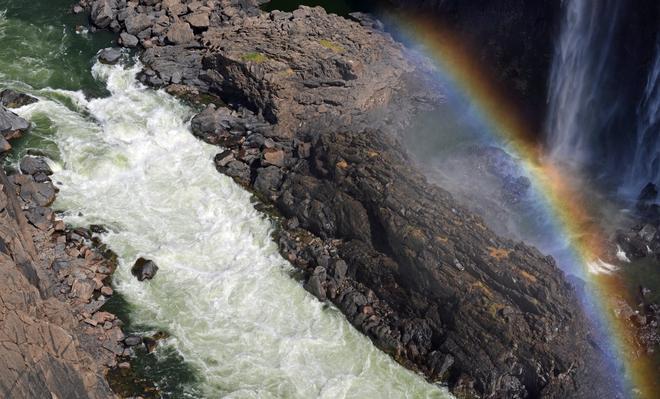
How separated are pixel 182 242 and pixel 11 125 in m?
9.49

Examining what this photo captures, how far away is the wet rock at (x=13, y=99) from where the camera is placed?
3128cm

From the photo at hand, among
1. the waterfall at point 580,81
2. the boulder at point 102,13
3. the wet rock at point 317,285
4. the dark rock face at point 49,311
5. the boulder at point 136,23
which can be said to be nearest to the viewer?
the dark rock face at point 49,311

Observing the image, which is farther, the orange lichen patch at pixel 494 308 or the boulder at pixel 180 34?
the boulder at pixel 180 34

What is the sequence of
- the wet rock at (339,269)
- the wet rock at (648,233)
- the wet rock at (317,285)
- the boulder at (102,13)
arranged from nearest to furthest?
the wet rock at (317,285) → the wet rock at (339,269) → the wet rock at (648,233) → the boulder at (102,13)

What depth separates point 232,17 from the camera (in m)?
38.7

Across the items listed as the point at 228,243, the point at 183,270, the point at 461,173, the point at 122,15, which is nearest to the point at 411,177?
the point at 461,173

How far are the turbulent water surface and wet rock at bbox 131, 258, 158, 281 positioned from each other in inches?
10.6

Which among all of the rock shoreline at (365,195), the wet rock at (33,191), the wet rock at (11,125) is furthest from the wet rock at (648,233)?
the wet rock at (11,125)

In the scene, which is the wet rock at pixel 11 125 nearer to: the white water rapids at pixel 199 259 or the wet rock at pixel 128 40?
the white water rapids at pixel 199 259

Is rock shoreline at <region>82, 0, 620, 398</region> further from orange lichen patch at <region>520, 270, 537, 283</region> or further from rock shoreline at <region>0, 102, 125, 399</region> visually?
rock shoreline at <region>0, 102, 125, 399</region>

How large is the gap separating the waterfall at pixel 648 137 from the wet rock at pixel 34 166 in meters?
24.4

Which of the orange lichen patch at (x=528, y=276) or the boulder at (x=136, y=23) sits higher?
the orange lichen patch at (x=528, y=276)

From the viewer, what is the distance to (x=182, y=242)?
26938 millimetres

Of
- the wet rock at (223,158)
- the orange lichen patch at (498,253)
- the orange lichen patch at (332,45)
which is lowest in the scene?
the wet rock at (223,158)
